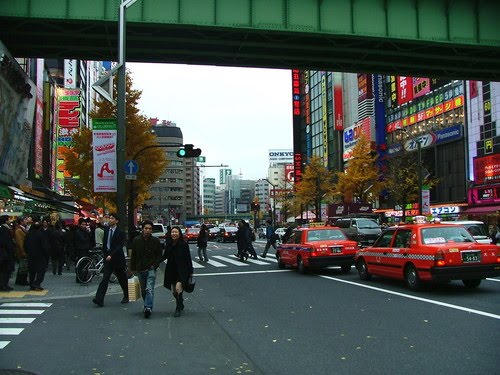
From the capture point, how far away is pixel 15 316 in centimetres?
955

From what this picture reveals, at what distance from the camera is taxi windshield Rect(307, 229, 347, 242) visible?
17.0 m

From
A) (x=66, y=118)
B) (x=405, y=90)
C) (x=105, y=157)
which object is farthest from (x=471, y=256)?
(x=405, y=90)

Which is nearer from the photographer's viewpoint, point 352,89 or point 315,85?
point 352,89

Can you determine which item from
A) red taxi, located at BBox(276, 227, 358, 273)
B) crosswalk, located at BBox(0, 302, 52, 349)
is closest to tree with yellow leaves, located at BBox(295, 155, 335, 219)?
red taxi, located at BBox(276, 227, 358, 273)

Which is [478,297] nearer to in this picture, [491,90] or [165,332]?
[165,332]

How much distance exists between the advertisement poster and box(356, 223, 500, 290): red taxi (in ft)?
25.3

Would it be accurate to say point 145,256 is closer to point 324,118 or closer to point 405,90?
point 405,90

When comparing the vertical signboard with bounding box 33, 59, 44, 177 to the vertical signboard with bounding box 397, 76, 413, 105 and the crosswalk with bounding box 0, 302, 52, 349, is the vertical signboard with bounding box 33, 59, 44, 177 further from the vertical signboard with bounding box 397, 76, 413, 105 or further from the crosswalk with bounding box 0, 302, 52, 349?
A: the vertical signboard with bounding box 397, 76, 413, 105

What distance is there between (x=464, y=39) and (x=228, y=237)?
3103 centimetres

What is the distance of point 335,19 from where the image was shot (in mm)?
20562

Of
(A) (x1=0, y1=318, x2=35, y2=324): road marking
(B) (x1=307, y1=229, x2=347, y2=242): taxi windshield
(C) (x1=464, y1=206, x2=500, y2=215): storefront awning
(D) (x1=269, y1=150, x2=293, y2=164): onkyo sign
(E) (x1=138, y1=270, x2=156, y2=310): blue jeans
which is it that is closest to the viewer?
(A) (x1=0, y1=318, x2=35, y2=324): road marking

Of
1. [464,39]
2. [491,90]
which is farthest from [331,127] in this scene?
[464,39]

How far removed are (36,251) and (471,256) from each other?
10131 millimetres

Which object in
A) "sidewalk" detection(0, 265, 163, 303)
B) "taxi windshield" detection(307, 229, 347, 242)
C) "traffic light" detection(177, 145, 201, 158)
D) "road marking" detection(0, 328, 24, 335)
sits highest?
"traffic light" detection(177, 145, 201, 158)
